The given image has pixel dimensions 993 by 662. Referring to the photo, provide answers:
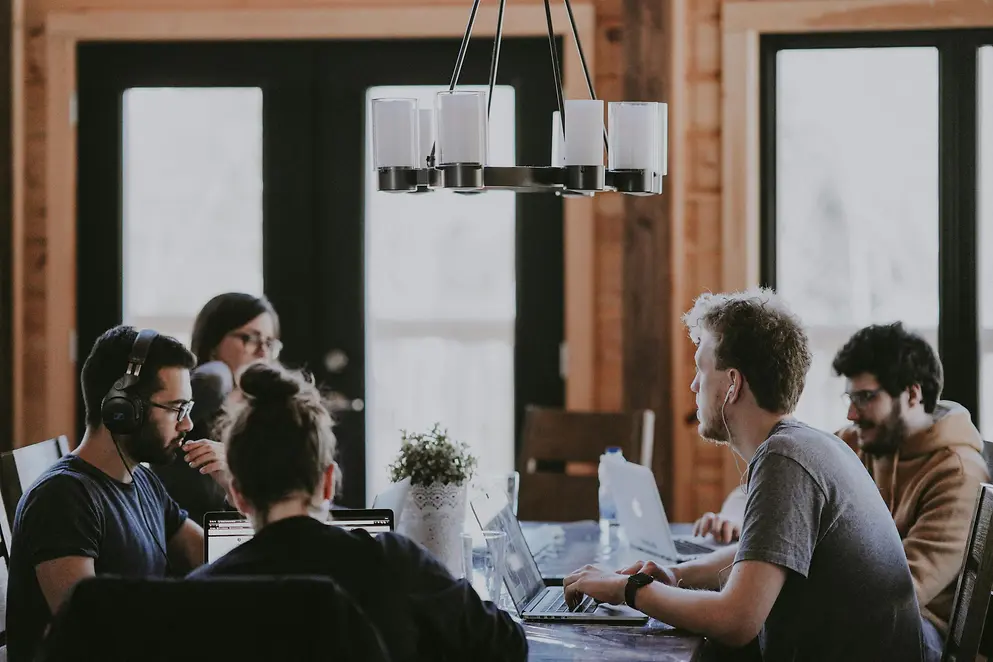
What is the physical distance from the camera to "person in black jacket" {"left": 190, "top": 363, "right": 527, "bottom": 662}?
158 cm

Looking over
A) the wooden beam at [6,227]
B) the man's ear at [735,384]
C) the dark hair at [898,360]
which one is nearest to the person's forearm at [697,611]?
the man's ear at [735,384]

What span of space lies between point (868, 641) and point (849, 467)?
0.30 metres

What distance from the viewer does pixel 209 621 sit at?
1.39 m

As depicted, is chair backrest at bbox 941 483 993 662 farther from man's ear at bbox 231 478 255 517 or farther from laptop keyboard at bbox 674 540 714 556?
man's ear at bbox 231 478 255 517

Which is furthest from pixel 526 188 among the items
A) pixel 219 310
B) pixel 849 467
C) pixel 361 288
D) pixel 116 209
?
pixel 116 209

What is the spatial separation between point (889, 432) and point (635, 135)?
1.02 meters

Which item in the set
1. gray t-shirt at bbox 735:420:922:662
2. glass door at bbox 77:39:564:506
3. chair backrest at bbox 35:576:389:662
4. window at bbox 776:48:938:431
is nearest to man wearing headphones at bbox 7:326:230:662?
chair backrest at bbox 35:576:389:662

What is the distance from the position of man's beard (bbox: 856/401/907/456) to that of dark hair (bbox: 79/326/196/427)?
1622 mm

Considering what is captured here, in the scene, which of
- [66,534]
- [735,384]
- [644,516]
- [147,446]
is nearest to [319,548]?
[66,534]

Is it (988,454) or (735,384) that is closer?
(735,384)

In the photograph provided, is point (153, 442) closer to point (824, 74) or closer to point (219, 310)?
point (219, 310)

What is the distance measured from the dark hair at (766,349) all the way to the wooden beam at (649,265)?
75.8 inches

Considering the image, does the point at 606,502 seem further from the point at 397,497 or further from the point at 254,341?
the point at 254,341

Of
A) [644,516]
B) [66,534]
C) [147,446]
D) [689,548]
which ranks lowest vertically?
[689,548]
